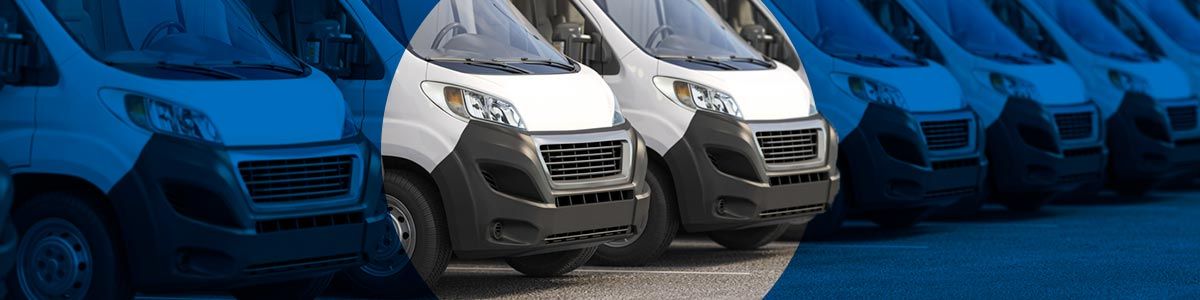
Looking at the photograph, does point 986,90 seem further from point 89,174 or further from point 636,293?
point 89,174

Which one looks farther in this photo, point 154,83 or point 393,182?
point 393,182

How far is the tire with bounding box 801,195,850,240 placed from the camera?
12359 mm

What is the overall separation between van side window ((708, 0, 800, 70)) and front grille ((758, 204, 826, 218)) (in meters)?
1.25

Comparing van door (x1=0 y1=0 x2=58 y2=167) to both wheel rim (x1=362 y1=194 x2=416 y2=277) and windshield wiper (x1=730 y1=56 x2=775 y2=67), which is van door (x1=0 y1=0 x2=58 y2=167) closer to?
wheel rim (x1=362 y1=194 x2=416 y2=277)

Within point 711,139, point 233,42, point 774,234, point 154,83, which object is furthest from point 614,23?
point 154,83

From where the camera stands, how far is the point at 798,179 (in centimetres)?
1108

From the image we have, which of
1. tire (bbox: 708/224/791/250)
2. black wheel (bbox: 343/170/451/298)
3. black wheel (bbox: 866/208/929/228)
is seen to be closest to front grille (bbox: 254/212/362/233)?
black wheel (bbox: 343/170/451/298)

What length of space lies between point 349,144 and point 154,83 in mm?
815

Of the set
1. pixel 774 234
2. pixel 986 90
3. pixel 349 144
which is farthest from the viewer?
pixel 986 90

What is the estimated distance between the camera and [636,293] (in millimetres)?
9508

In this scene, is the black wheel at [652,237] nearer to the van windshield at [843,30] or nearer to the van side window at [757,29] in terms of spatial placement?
the van side window at [757,29]

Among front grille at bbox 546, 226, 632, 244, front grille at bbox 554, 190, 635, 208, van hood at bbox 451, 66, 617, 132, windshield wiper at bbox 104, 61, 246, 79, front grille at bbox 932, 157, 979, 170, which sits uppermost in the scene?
windshield wiper at bbox 104, 61, 246, 79

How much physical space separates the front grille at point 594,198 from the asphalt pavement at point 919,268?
414 millimetres

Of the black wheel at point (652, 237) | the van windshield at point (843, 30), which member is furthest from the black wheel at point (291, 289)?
the van windshield at point (843, 30)
